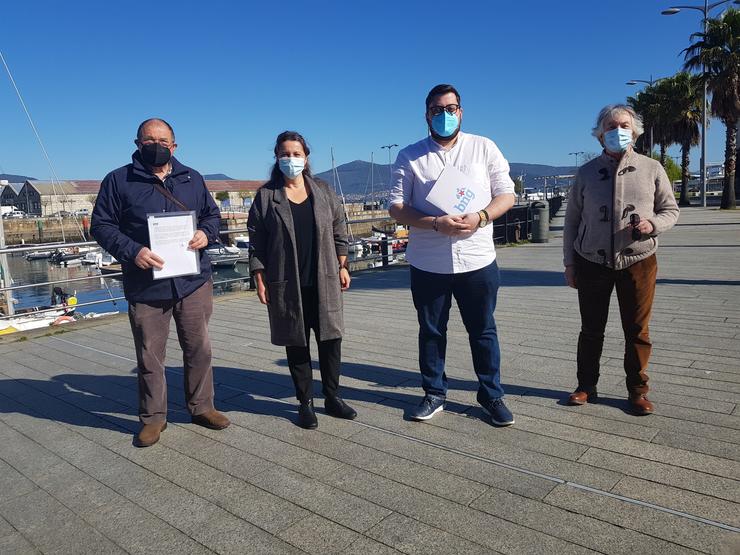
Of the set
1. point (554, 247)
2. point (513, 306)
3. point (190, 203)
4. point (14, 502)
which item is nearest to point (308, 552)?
point (14, 502)

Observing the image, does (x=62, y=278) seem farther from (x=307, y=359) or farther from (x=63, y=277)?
(x=307, y=359)

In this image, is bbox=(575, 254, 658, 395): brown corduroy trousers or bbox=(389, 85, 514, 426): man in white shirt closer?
bbox=(389, 85, 514, 426): man in white shirt

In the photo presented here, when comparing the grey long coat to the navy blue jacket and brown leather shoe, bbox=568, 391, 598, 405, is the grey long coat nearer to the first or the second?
the navy blue jacket

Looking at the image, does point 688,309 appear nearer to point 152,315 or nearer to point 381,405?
point 381,405

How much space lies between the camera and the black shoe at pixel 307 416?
3.61m

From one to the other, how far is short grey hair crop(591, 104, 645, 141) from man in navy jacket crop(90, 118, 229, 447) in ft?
8.03

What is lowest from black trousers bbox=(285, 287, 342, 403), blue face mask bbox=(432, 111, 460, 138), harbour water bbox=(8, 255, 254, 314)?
harbour water bbox=(8, 255, 254, 314)

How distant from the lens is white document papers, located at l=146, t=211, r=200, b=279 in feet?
11.2

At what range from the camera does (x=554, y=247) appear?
15156 millimetres

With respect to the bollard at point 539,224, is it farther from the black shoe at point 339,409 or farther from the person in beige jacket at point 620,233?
the black shoe at point 339,409

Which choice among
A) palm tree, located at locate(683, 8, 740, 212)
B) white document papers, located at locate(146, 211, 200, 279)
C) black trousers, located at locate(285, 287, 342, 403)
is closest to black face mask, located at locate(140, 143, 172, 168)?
white document papers, located at locate(146, 211, 200, 279)

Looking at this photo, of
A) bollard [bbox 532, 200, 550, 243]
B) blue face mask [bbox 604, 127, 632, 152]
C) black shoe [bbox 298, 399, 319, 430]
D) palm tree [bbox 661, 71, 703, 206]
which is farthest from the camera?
palm tree [bbox 661, 71, 703, 206]

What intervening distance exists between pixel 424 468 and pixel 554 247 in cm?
1310

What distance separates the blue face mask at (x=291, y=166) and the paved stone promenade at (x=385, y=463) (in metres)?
1.58
